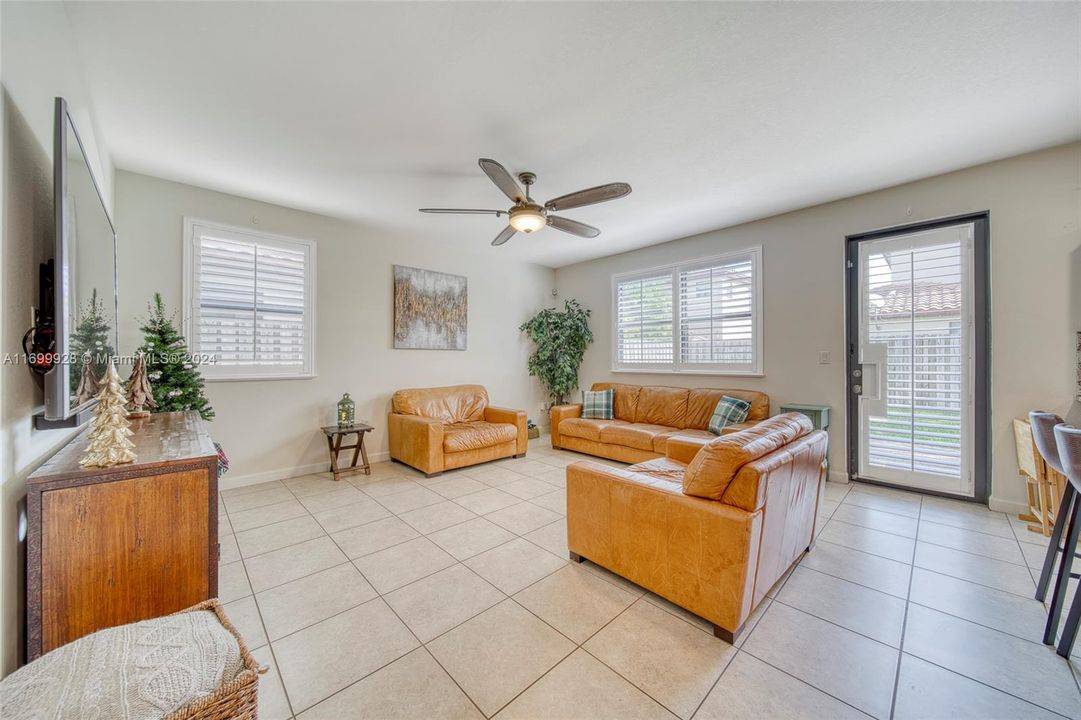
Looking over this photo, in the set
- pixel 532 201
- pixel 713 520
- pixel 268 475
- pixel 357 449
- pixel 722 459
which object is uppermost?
pixel 532 201

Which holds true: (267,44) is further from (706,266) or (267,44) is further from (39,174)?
(706,266)

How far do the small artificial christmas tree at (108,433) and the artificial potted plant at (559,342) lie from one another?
4958 mm

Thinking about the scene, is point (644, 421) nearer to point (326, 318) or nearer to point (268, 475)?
point (326, 318)

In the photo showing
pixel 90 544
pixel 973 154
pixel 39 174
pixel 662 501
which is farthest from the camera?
pixel 973 154

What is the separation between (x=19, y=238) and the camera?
119 cm

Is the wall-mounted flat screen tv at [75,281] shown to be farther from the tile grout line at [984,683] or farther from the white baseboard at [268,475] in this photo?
the tile grout line at [984,683]

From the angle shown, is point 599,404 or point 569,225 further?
point 599,404

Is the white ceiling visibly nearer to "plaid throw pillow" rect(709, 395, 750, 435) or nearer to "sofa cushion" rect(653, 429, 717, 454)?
"plaid throw pillow" rect(709, 395, 750, 435)

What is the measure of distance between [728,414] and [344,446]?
4.15 meters

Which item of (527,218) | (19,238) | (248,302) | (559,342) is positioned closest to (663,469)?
(527,218)

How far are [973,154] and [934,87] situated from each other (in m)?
1.32

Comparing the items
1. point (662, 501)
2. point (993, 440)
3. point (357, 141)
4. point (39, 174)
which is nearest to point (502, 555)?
point (662, 501)

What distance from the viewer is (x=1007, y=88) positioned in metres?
2.27

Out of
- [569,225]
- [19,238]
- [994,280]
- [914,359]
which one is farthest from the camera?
[914,359]
